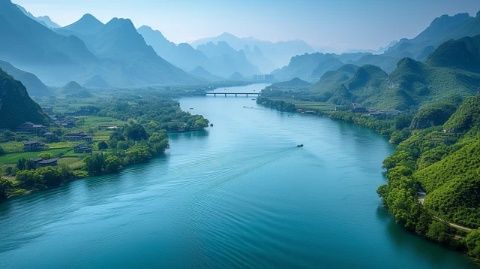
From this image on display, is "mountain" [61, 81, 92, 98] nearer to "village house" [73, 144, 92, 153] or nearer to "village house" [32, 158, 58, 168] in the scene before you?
"village house" [73, 144, 92, 153]

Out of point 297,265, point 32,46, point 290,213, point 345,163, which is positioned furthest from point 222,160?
point 32,46

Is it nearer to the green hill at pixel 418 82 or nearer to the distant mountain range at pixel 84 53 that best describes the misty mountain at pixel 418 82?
the green hill at pixel 418 82

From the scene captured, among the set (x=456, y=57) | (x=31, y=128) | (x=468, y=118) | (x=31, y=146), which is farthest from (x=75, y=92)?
(x=468, y=118)

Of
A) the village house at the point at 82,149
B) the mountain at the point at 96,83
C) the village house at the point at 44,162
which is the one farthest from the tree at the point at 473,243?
the mountain at the point at 96,83

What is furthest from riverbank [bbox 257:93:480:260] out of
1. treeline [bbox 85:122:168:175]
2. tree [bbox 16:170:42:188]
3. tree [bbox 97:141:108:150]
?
tree [bbox 97:141:108:150]

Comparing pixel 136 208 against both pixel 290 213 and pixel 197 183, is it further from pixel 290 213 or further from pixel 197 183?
pixel 290 213
